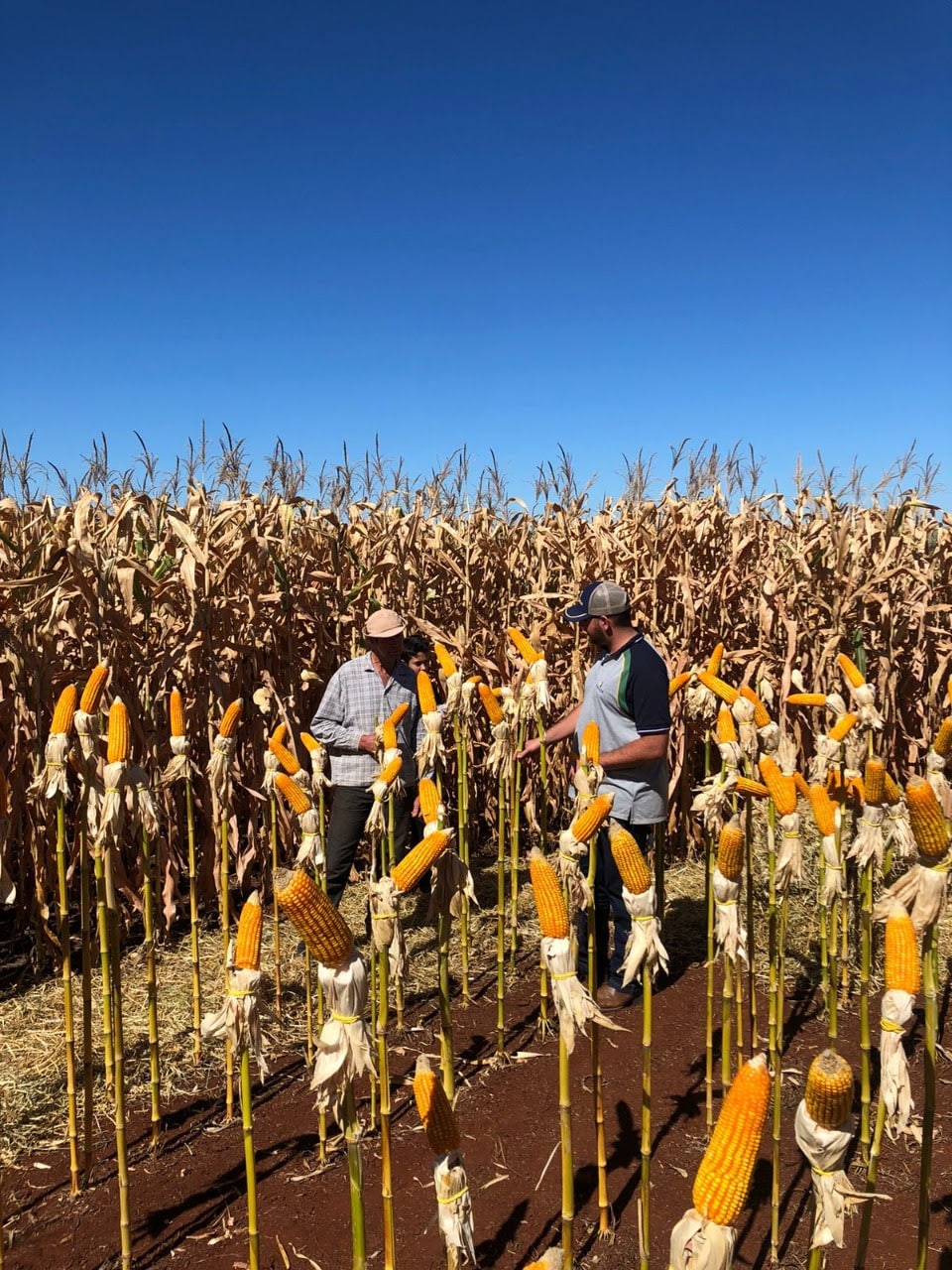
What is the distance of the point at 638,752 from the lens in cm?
451

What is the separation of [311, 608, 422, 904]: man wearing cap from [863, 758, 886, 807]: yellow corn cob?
3212mm

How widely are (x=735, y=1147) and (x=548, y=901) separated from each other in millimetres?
552

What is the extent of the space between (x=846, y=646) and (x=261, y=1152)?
623cm

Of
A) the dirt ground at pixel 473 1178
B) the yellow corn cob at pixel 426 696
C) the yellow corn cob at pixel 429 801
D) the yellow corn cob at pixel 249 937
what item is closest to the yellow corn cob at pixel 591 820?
the yellow corn cob at pixel 429 801

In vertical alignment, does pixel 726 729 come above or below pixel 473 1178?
above

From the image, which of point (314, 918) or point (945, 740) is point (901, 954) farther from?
point (314, 918)

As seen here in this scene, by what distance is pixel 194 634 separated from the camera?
582 cm

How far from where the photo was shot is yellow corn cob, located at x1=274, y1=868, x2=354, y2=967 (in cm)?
153

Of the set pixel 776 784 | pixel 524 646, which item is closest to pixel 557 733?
pixel 524 646

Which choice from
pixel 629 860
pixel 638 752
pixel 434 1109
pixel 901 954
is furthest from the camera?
pixel 638 752

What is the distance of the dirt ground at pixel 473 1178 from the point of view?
3.08m

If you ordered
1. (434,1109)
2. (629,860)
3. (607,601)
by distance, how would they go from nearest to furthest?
(434,1109) < (629,860) < (607,601)

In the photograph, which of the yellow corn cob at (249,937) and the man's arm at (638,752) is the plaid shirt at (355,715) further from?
the yellow corn cob at (249,937)

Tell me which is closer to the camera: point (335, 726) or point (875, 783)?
point (875, 783)
